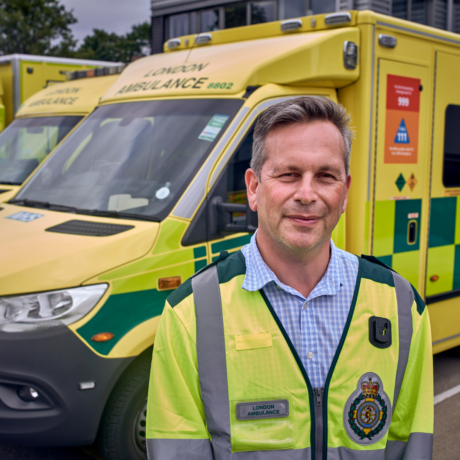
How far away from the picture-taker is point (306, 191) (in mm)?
1444

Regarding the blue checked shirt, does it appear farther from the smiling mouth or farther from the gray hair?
the gray hair

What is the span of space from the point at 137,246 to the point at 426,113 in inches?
97.2

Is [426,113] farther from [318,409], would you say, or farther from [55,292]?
[318,409]

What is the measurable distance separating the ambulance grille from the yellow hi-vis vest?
4.90ft

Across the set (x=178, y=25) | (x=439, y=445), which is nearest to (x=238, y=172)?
(x=439, y=445)

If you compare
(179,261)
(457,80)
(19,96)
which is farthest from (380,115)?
(19,96)

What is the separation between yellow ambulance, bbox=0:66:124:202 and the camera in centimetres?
647

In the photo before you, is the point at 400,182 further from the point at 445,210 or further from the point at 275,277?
the point at 275,277

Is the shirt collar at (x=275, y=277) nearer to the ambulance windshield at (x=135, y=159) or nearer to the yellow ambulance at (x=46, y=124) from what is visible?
the ambulance windshield at (x=135, y=159)

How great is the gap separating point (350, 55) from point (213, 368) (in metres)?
2.84

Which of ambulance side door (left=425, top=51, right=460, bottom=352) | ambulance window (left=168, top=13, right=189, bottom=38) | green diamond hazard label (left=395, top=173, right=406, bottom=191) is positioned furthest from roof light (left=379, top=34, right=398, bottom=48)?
ambulance window (left=168, top=13, right=189, bottom=38)

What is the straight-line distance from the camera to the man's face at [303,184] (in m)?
1.46

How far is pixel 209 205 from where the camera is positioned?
9.98 ft

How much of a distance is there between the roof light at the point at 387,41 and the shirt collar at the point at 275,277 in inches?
104
